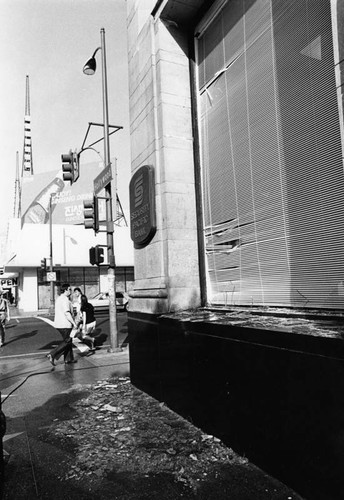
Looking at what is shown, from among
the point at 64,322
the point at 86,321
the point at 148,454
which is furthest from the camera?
the point at 86,321

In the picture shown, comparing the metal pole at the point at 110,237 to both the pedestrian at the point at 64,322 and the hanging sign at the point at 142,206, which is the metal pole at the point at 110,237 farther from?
the hanging sign at the point at 142,206

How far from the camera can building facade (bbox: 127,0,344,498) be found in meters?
3.42

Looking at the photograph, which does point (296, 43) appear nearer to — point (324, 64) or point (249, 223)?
point (324, 64)

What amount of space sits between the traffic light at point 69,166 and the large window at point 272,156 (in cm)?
689

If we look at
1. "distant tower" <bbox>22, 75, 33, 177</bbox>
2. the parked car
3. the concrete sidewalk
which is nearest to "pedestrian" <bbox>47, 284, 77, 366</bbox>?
the concrete sidewalk

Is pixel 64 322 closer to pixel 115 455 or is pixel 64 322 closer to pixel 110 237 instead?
pixel 110 237

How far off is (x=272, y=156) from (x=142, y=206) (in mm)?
2563

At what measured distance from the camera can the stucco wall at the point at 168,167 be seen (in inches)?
223

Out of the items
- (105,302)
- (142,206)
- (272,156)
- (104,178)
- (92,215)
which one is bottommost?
(105,302)

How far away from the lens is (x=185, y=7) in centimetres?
573

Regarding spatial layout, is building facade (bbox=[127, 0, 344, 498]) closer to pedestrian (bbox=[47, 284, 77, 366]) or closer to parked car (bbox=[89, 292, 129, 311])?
pedestrian (bbox=[47, 284, 77, 366])

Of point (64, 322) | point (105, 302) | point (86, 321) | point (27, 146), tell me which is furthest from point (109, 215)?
point (27, 146)

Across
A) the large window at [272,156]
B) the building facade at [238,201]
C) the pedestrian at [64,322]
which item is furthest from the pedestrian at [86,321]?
the large window at [272,156]

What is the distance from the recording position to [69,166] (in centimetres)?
1177
